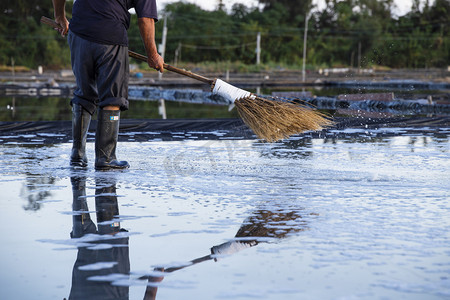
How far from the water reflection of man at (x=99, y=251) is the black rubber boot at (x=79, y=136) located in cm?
114

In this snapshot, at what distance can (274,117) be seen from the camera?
215 inches

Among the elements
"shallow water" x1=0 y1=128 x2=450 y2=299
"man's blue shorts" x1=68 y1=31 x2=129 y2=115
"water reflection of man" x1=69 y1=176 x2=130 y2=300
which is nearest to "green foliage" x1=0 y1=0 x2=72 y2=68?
"man's blue shorts" x1=68 y1=31 x2=129 y2=115

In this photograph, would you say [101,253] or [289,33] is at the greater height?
[289,33]

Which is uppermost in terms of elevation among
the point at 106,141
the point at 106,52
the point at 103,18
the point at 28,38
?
the point at 28,38

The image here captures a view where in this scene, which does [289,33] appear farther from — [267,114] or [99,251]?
[99,251]

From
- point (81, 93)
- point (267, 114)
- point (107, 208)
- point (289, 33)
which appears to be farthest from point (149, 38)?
point (289, 33)

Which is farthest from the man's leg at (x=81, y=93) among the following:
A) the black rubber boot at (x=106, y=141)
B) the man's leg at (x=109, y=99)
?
the black rubber boot at (x=106, y=141)

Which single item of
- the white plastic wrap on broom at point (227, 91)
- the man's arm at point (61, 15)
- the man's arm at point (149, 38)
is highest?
the man's arm at point (61, 15)

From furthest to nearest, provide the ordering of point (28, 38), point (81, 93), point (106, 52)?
point (28, 38) < point (81, 93) < point (106, 52)

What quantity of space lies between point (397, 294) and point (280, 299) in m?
0.38

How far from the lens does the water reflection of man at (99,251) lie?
2305mm

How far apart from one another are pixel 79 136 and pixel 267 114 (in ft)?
4.70

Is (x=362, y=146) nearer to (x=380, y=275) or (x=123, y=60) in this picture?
(x=123, y=60)

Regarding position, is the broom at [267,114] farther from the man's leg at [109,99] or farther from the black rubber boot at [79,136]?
the black rubber boot at [79,136]
